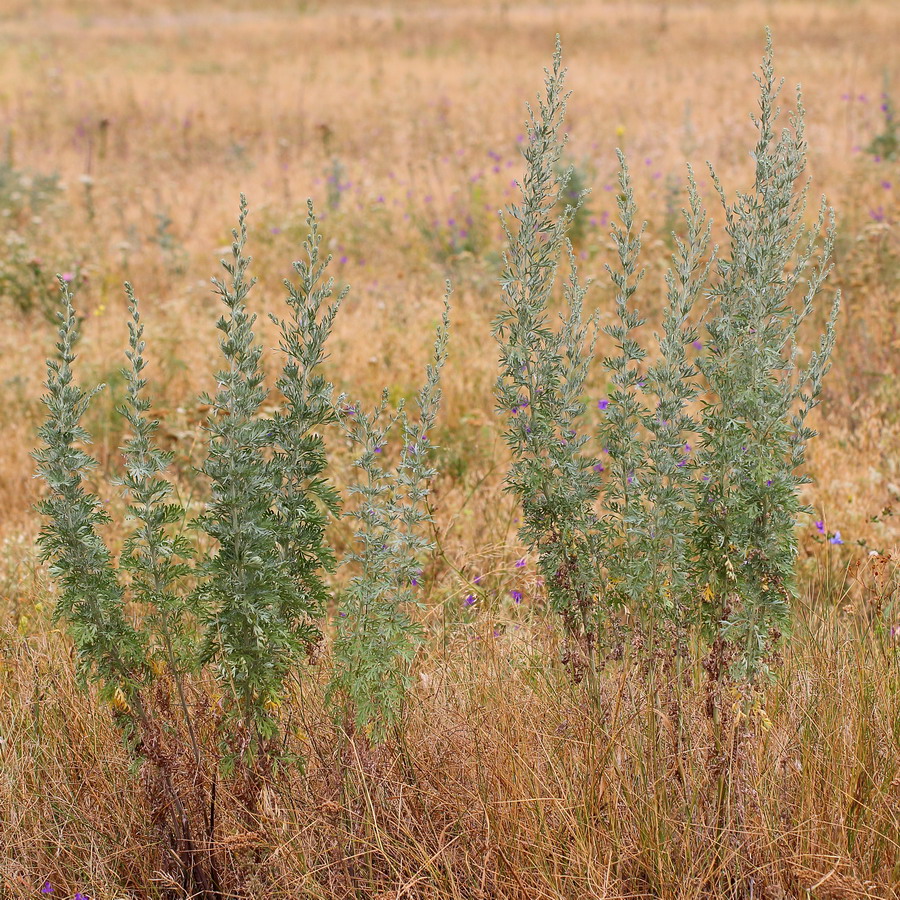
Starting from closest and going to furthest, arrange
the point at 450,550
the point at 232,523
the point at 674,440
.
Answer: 1. the point at 232,523
2. the point at 674,440
3. the point at 450,550

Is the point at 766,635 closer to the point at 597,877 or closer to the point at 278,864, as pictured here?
the point at 597,877

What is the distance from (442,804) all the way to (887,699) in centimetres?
102

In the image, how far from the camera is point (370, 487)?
6.79 feet

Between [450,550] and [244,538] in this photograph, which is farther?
[450,550]

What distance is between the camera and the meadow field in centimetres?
206

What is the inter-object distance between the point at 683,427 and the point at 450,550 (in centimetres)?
207

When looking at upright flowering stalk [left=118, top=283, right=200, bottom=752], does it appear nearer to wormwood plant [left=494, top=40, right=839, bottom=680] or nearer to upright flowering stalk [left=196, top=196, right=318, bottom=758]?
upright flowering stalk [left=196, top=196, right=318, bottom=758]

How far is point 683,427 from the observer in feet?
6.78

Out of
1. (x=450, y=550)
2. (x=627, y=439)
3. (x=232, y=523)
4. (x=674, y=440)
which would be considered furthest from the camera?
(x=450, y=550)

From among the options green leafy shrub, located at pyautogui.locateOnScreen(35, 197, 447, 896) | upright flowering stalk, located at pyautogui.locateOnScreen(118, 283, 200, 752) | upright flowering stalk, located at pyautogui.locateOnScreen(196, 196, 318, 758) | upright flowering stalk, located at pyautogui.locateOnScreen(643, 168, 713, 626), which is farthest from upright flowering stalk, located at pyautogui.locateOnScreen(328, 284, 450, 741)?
upright flowering stalk, located at pyautogui.locateOnScreen(643, 168, 713, 626)

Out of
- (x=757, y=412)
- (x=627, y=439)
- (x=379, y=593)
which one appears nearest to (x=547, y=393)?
(x=627, y=439)

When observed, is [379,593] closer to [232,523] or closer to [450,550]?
[232,523]

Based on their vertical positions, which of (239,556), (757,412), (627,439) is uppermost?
(757,412)

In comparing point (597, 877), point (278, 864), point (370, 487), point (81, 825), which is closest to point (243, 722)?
point (278, 864)
